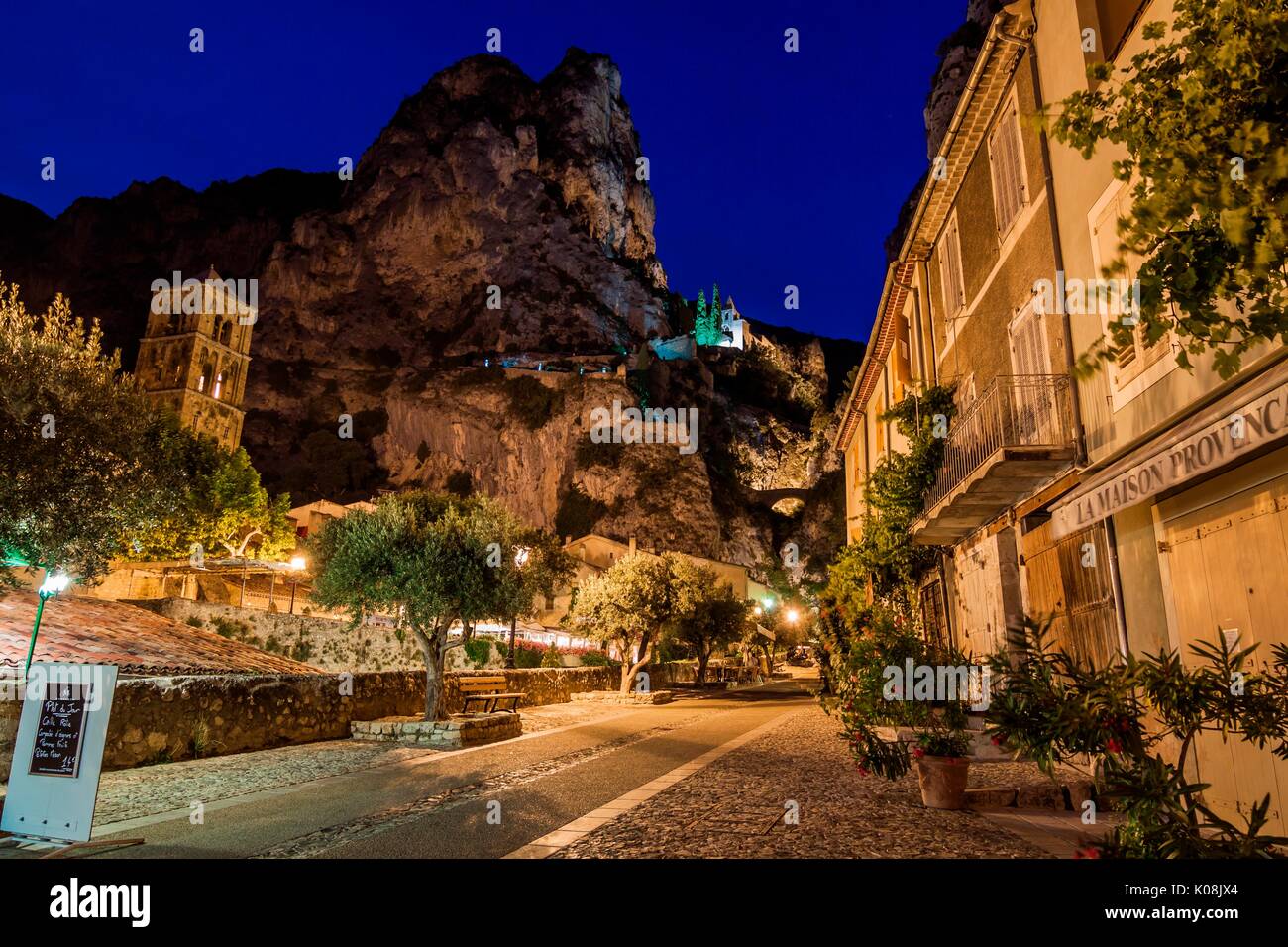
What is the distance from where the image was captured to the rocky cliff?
7562 cm

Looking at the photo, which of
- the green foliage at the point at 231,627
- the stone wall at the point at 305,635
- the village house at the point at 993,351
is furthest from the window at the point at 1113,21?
the green foliage at the point at 231,627

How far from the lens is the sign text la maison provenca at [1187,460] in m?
5.37

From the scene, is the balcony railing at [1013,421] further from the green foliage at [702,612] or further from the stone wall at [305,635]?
the green foliage at [702,612]

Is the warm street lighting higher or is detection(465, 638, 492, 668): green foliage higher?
the warm street lighting

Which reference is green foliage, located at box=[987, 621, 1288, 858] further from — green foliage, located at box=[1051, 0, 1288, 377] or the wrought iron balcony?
the wrought iron balcony

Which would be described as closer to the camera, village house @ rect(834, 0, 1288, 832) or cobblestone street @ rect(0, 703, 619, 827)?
village house @ rect(834, 0, 1288, 832)

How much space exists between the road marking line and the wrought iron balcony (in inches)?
231

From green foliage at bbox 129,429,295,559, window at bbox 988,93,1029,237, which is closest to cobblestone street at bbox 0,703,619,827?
window at bbox 988,93,1029,237

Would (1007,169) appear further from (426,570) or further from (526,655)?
(526,655)

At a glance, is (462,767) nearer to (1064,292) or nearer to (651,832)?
(651,832)

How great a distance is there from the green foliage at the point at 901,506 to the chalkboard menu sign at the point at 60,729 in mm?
11585

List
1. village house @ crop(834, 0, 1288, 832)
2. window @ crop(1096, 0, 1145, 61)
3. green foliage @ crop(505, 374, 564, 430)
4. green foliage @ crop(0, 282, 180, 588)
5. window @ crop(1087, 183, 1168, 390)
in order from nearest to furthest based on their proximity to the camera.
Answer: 1. village house @ crop(834, 0, 1288, 832)
2. window @ crop(1087, 183, 1168, 390)
3. window @ crop(1096, 0, 1145, 61)
4. green foliage @ crop(0, 282, 180, 588)
5. green foliage @ crop(505, 374, 564, 430)
